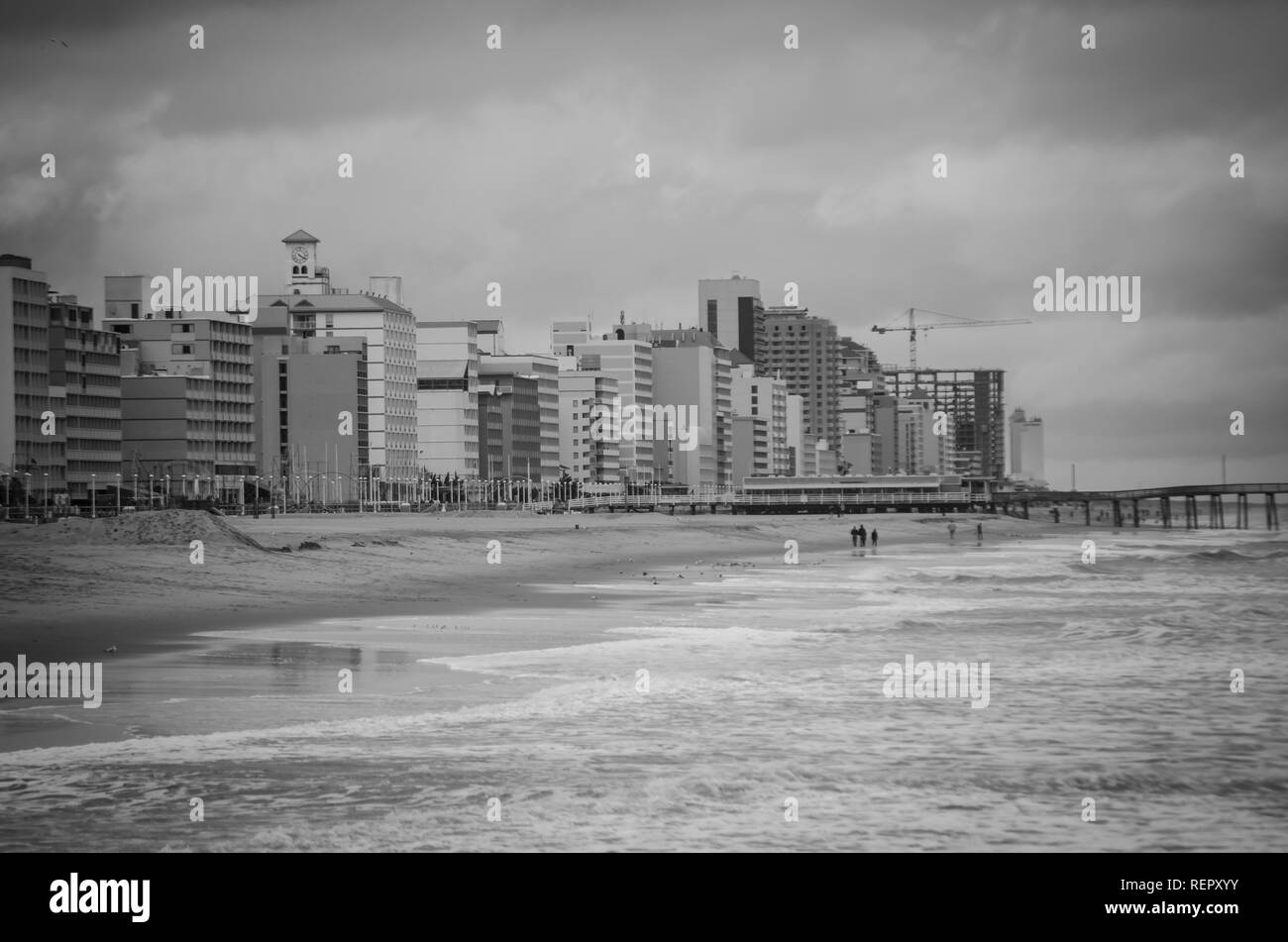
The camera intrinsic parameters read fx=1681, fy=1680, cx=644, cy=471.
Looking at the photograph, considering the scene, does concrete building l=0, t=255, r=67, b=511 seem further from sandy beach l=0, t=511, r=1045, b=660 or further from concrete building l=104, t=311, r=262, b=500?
sandy beach l=0, t=511, r=1045, b=660

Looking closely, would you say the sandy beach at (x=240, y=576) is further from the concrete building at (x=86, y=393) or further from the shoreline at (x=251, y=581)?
the concrete building at (x=86, y=393)

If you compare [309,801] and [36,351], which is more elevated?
[36,351]

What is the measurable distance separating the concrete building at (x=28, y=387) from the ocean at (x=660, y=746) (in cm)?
12461

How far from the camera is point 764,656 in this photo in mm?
28625

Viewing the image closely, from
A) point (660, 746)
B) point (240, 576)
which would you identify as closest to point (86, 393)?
point (240, 576)

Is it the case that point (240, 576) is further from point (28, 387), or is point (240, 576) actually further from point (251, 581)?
point (28, 387)

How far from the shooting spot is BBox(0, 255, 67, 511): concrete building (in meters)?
148

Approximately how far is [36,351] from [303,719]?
141262mm

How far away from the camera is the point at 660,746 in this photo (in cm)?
1866

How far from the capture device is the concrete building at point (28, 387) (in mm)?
147750

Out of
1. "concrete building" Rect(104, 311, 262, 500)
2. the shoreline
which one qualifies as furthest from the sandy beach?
"concrete building" Rect(104, 311, 262, 500)

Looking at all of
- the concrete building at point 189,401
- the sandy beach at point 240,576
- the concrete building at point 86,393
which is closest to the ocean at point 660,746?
the sandy beach at point 240,576

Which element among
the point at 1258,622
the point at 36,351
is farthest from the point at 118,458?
the point at 1258,622
